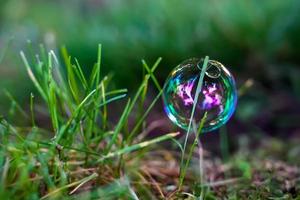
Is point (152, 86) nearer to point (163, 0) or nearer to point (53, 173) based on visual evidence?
point (163, 0)

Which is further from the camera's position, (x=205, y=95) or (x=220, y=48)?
(x=220, y=48)

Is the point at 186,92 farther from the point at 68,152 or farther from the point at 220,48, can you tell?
the point at 220,48

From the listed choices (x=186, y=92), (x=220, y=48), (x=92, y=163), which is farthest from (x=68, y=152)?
(x=220, y=48)

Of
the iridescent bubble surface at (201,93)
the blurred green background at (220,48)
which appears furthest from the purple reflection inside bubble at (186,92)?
the blurred green background at (220,48)

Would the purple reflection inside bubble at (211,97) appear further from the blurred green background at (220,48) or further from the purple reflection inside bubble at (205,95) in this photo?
the blurred green background at (220,48)

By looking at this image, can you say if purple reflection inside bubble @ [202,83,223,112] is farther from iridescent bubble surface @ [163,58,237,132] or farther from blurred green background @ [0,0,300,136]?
blurred green background @ [0,0,300,136]

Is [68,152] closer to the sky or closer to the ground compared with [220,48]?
closer to the ground

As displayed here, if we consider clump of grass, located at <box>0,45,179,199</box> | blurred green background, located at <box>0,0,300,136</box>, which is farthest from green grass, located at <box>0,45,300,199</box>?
blurred green background, located at <box>0,0,300,136</box>
